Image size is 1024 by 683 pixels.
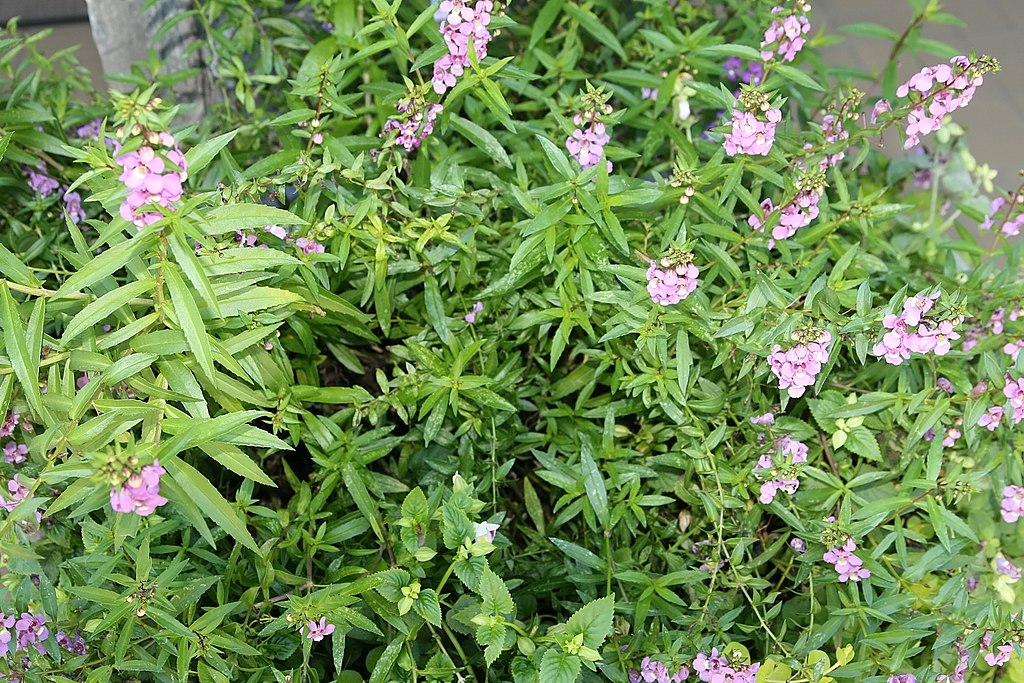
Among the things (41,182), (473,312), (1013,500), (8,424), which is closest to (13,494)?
Result: (8,424)

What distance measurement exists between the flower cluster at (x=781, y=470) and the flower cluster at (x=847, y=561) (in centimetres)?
15

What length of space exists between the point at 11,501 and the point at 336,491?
26.0 inches

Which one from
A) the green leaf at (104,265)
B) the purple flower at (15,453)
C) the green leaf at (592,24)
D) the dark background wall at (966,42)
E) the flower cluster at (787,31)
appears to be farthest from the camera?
the dark background wall at (966,42)

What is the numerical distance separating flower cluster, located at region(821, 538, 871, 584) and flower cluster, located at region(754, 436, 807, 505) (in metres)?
0.15

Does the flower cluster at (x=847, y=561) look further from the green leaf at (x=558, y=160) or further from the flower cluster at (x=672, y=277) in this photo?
the green leaf at (x=558, y=160)

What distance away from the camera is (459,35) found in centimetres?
161

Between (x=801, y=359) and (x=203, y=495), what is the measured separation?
1134 mm

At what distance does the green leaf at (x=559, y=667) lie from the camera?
1.34 meters

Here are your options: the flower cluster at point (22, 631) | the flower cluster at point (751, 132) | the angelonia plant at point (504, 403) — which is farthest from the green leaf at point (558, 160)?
the flower cluster at point (22, 631)

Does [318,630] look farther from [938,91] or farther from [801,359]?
[938,91]

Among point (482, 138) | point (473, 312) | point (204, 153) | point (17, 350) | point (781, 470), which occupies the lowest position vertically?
point (781, 470)

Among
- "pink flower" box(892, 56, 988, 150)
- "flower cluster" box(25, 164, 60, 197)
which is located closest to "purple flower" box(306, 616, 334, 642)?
"flower cluster" box(25, 164, 60, 197)

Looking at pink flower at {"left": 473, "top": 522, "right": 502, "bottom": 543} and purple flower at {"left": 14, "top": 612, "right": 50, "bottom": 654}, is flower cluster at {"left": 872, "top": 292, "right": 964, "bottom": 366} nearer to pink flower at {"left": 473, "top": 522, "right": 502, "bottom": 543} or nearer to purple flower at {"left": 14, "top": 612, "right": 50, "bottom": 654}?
pink flower at {"left": 473, "top": 522, "right": 502, "bottom": 543}

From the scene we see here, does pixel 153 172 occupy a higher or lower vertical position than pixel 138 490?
higher
